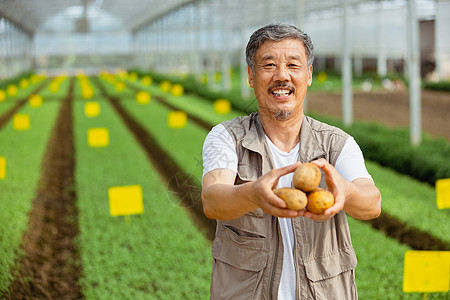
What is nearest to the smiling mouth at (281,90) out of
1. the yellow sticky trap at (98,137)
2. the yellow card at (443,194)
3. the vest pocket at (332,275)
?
the vest pocket at (332,275)

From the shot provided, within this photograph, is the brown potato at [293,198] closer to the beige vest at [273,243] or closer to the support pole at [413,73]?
the beige vest at [273,243]

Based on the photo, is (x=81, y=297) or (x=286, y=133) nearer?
(x=286, y=133)

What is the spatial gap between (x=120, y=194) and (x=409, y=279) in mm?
2907

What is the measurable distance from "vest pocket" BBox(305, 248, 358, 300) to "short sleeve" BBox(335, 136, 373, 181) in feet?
0.81

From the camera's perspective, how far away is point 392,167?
329 inches

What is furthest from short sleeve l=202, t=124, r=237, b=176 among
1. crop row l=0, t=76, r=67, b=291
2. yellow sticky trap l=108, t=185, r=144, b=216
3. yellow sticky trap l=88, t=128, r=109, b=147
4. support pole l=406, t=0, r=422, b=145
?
yellow sticky trap l=88, t=128, r=109, b=147

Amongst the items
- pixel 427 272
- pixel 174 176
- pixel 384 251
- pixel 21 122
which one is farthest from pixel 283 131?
pixel 21 122

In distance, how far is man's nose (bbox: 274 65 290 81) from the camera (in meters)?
1.60

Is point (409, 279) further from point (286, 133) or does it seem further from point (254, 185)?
point (254, 185)

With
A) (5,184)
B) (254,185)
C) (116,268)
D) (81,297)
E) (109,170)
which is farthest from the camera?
(109,170)

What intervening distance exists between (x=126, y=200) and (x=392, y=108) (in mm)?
12573

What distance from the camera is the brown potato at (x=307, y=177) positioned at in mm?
1410

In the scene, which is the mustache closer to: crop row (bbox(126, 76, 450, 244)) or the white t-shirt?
the white t-shirt

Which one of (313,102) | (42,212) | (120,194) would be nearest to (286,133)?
(120,194)
